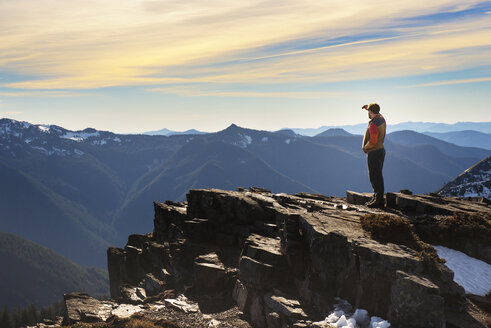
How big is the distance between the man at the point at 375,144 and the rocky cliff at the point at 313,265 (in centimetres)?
263

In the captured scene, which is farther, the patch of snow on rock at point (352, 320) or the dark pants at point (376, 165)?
the dark pants at point (376, 165)

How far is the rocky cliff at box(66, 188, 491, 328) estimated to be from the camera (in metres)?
17.2

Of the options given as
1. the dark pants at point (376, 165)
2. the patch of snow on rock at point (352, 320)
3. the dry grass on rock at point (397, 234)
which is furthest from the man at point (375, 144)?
the patch of snow on rock at point (352, 320)

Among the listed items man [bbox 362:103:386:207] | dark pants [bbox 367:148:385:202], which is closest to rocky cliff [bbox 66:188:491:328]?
dark pants [bbox 367:148:385:202]

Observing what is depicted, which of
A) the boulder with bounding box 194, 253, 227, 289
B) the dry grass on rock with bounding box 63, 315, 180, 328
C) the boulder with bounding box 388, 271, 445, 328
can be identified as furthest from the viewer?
the boulder with bounding box 194, 253, 227, 289

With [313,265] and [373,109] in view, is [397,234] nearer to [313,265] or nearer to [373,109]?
[313,265]

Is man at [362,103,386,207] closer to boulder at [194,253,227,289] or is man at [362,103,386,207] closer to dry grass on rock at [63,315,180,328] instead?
boulder at [194,253,227,289]

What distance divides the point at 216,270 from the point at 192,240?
30.4 ft

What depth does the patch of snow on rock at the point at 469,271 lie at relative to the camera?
65.0 ft

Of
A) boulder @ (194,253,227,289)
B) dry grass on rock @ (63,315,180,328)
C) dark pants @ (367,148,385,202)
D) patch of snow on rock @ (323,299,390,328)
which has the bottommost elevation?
dry grass on rock @ (63,315,180,328)

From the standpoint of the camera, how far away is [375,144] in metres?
25.8

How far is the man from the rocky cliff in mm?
2633

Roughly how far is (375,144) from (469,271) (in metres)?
9.71

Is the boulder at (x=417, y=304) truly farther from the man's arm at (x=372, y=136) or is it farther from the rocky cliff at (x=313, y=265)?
the man's arm at (x=372, y=136)
